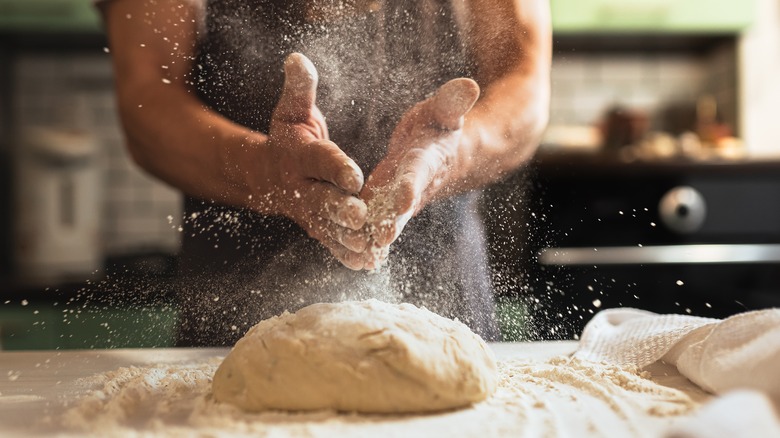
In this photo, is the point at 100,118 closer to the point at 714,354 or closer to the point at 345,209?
the point at 345,209

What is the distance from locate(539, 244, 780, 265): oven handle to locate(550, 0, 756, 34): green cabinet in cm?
83

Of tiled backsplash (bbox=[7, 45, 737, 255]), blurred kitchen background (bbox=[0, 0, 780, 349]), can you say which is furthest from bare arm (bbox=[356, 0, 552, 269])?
tiled backsplash (bbox=[7, 45, 737, 255])

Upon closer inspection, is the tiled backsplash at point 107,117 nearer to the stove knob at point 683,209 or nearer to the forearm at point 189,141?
the stove knob at point 683,209

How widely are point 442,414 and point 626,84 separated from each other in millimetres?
2205

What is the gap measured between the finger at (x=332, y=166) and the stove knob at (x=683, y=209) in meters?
1.38

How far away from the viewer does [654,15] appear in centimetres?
228

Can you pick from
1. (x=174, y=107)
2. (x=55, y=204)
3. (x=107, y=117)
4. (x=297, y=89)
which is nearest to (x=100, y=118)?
(x=107, y=117)

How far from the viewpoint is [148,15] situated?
1182 mm

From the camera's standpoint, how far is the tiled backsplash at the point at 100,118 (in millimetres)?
2309

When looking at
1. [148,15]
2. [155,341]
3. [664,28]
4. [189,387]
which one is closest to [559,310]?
[189,387]

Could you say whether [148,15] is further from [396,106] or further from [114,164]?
[114,164]

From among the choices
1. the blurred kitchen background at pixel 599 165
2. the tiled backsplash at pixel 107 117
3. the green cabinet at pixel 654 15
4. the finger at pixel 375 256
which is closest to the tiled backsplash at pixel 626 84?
the blurred kitchen background at pixel 599 165

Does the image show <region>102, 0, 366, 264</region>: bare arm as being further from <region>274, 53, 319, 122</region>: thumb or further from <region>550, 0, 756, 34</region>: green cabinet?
<region>550, 0, 756, 34</region>: green cabinet

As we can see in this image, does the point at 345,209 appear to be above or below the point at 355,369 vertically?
above
